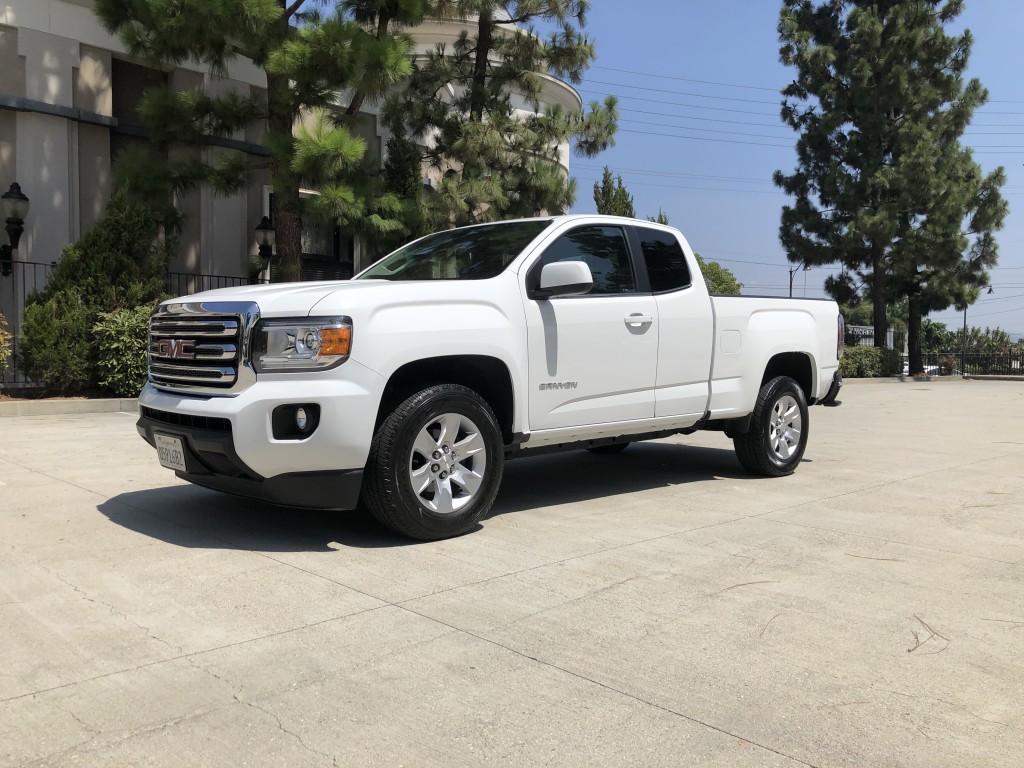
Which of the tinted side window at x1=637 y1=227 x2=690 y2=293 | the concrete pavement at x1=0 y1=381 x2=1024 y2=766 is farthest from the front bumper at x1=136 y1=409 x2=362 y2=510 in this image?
the tinted side window at x1=637 y1=227 x2=690 y2=293

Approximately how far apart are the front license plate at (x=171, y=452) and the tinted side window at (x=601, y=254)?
8.34 ft

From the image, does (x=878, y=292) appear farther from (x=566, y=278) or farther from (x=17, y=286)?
(x=566, y=278)

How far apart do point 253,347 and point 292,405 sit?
1.28ft

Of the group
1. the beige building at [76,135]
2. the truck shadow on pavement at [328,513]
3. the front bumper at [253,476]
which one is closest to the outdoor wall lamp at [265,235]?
the beige building at [76,135]

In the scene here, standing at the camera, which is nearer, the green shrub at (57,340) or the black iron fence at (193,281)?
the green shrub at (57,340)

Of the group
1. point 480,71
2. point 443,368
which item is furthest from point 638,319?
point 480,71

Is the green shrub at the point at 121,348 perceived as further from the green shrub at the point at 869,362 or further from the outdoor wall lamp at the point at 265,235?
the green shrub at the point at 869,362

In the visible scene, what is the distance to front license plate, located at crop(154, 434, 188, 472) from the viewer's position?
490 centimetres

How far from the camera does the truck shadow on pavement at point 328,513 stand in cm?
510

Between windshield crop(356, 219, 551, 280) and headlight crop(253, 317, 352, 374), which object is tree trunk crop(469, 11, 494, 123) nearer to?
windshield crop(356, 219, 551, 280)

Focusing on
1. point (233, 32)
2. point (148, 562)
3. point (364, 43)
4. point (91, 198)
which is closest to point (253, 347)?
point (148, 562)

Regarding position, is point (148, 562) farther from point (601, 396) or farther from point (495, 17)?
point (495, 17)

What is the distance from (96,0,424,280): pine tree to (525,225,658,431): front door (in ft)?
19.4

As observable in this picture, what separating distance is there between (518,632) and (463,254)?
3096 mm
